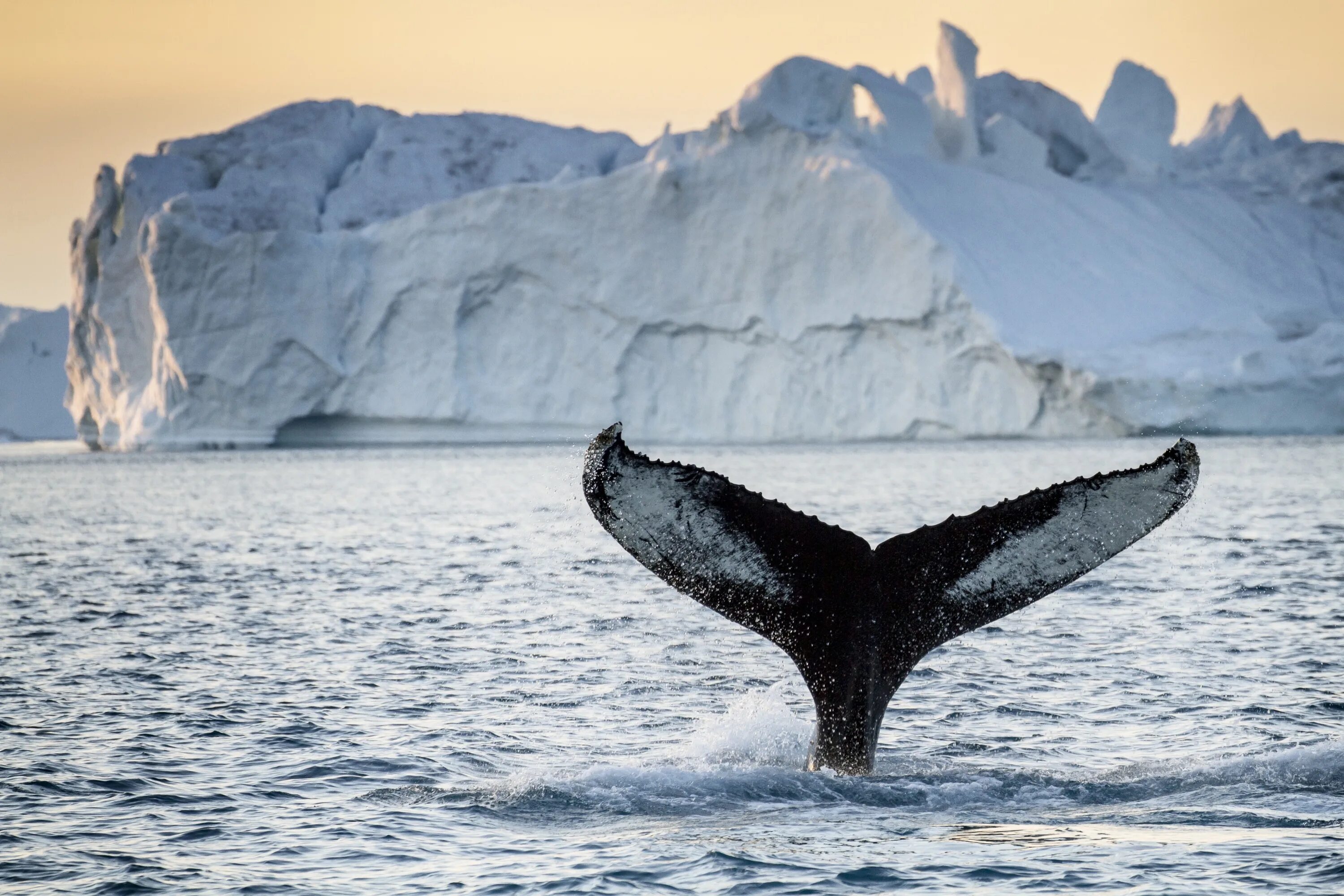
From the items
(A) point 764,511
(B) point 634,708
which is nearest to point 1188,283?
(B) point 634,708

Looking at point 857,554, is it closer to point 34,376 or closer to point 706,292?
point 706,292

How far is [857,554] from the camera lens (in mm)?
4699

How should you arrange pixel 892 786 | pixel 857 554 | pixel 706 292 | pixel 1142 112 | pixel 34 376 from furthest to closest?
pixel 34 376 < pixel 1142 112 < pixel 706 292 < pixel 892 786 < pixel 857 554

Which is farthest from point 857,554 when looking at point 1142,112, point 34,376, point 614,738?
point 34,376

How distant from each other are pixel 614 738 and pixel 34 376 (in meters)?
74.1

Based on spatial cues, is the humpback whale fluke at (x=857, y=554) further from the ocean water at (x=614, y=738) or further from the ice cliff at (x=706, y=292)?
the ice cliff at (x=706, y=292)

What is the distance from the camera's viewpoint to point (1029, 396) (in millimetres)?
36250

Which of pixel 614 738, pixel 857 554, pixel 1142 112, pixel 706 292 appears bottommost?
pixel 614 738

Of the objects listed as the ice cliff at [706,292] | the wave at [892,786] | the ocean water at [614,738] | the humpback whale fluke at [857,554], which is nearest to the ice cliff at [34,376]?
the ice cliff at [706,292]

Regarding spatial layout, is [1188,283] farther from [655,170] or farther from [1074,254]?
[655,170]

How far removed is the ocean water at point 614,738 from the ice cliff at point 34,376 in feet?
203

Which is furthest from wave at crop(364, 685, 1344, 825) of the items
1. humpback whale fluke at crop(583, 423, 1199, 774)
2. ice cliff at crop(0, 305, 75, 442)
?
ice cliff at crop(0, 305, 75, 442)

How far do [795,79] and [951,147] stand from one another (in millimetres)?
6212

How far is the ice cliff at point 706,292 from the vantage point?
36875mm
